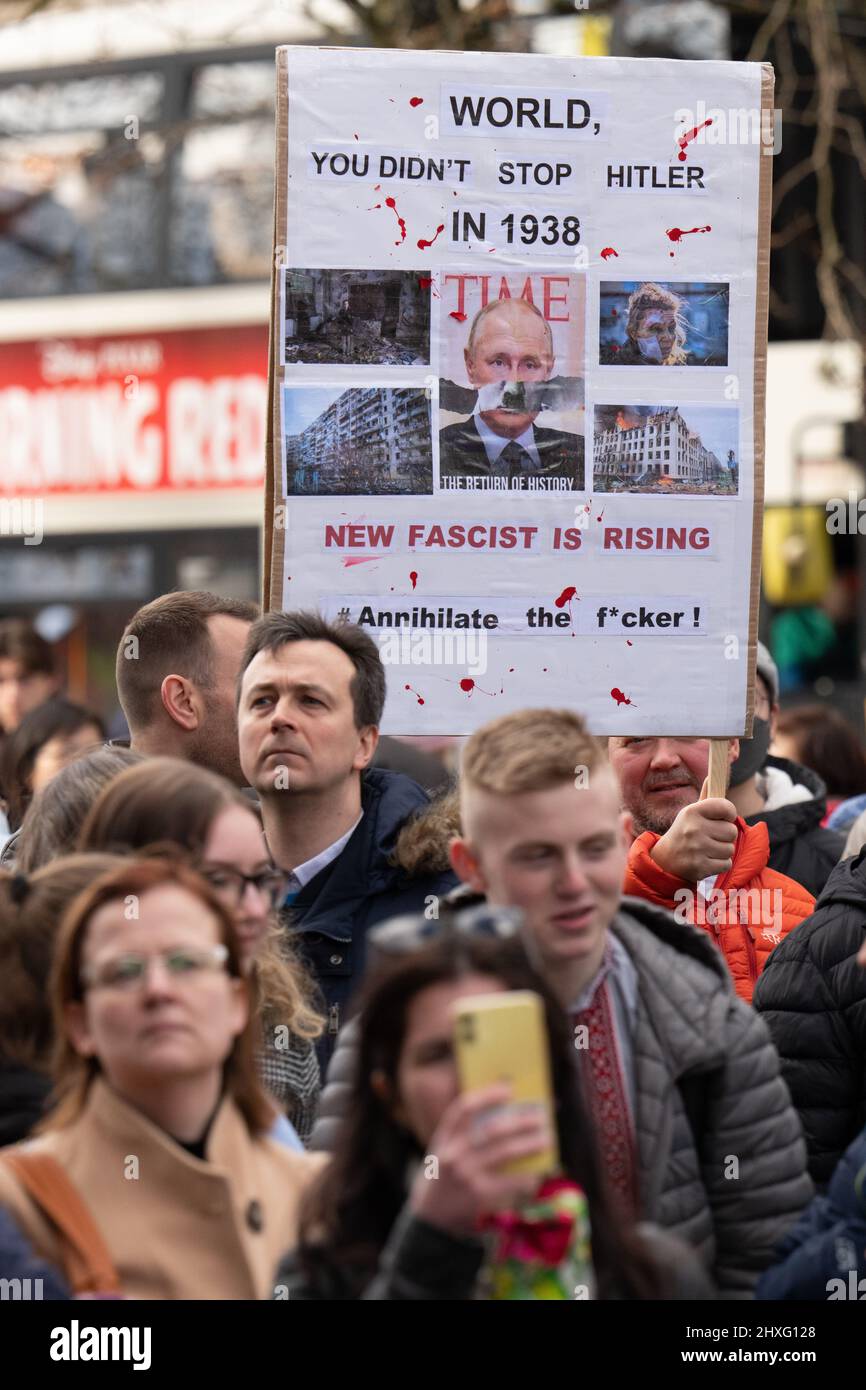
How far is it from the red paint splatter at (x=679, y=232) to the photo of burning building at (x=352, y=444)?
58 centimetres

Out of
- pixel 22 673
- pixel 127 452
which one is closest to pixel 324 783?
pixel 22 673

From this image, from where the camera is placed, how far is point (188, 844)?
2793mm

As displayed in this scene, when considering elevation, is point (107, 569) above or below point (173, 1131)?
above

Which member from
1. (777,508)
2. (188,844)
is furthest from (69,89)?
(188,844)

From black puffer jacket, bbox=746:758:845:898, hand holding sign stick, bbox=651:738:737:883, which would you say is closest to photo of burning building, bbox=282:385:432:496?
hand holding sign stick, bbox=651:738:737:883

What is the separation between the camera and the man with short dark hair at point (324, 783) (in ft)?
12.5

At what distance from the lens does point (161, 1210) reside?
2398 millimetres

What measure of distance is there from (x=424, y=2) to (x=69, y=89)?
127 inches

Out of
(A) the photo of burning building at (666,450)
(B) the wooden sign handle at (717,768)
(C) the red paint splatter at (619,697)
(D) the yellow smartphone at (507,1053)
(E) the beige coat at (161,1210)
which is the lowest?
(E) the beige coat at (161,1210)

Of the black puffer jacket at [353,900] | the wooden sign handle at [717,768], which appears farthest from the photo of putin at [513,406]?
the black puffer jacket at [353,900]

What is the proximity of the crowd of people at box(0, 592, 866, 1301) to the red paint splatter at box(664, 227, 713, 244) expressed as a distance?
960 millimetres

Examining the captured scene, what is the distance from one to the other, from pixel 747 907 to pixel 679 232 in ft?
4.49

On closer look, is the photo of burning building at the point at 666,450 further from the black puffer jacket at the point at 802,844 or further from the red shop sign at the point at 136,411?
the red shop sign at the point at 136,411

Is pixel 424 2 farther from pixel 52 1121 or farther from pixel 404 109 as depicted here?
pixel 52 1121
